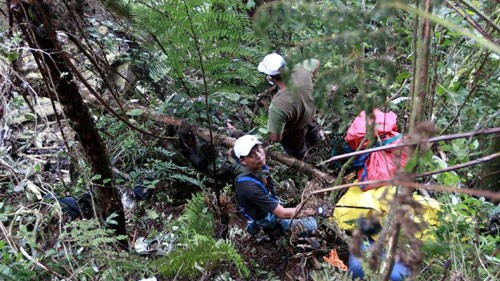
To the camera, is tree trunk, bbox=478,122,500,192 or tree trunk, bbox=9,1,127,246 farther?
tree trunk, bbox=478,122,500,192

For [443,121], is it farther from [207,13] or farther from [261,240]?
[207,13]

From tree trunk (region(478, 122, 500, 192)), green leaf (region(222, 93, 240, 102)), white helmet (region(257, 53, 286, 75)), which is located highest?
white helmet (region(257, 53, 286, 75))

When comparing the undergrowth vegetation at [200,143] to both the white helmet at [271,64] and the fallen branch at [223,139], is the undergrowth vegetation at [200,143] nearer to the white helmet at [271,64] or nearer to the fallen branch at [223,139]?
the fallen branch at [223,139]

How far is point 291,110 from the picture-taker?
428 centimetres

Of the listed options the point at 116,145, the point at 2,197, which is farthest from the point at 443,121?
the point at 2,197

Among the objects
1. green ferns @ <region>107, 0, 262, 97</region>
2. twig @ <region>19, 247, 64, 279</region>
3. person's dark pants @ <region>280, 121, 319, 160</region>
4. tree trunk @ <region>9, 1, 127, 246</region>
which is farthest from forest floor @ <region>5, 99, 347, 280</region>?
green ferns @ <region>107, 0, 262, 97</region>

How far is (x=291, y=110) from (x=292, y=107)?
3 centimetres

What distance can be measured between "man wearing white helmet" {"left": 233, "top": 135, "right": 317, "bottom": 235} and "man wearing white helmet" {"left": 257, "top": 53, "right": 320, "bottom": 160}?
67 centimetres

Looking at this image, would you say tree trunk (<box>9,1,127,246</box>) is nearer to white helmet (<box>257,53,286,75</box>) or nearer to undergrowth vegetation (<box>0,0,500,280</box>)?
undergrowth vegetation (<box>0,0,500,280</box>)

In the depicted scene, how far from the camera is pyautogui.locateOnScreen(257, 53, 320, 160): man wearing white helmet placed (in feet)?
13.7

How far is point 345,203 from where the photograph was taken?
332cm

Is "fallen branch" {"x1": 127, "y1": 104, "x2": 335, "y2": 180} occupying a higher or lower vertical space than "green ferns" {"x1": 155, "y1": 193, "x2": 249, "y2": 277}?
higher

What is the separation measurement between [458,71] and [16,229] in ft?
11.0

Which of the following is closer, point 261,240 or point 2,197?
point 2,197
